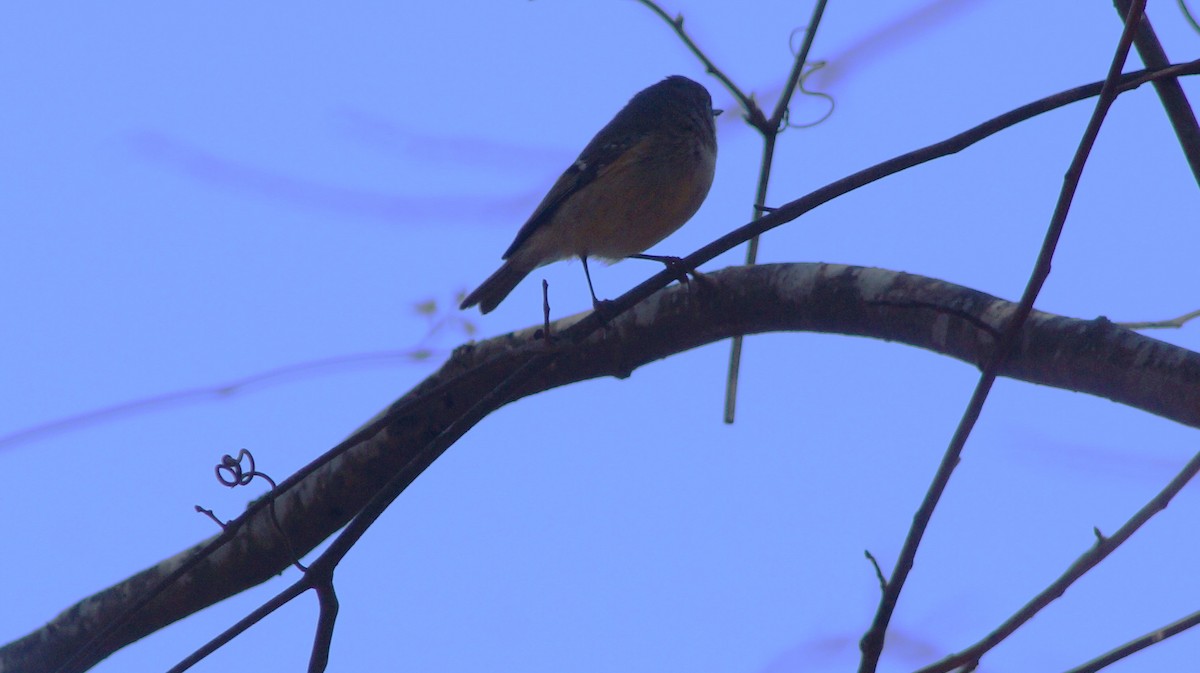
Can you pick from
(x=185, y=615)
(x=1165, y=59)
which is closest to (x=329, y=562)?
(x=185, y=615)

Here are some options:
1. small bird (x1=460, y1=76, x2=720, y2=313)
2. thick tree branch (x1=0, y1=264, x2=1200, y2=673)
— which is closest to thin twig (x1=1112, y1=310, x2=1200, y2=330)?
thick tree branch (x1=0, y1=264, x2=1200, y2=673)

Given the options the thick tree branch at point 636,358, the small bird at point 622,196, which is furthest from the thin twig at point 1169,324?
the small bird at point 622,196

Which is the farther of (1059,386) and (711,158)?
(711,158)

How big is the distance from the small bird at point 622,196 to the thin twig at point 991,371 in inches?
105

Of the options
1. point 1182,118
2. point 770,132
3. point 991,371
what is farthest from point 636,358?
point 991,371

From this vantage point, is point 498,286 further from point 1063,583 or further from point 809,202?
point 1063,583

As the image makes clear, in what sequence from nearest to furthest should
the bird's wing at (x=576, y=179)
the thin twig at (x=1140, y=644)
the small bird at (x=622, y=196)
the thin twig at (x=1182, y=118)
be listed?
1. the thin twig at (x=1140, y=644)
2. the thin twig at (x=1182, y=118)
3. the small bird at (x=622, y=196)
4. the bird's wing at (x=576, y=179)

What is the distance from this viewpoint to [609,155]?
14.9ft

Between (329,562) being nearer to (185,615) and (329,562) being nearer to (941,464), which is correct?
(941,464)

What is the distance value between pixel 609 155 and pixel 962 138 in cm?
283

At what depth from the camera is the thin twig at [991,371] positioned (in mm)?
1374

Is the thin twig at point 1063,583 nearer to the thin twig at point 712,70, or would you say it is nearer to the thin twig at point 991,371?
the thin twig at point 991,371

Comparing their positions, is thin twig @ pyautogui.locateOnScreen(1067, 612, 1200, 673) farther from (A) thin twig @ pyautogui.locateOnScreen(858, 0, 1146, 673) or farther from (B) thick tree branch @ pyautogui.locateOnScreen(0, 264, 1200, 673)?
(B) thick tree branch @ pyautogui.locateOnScreen(0, 264, 1200, 673)

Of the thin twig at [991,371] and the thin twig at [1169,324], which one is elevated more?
the thin twig at [1169,324]
